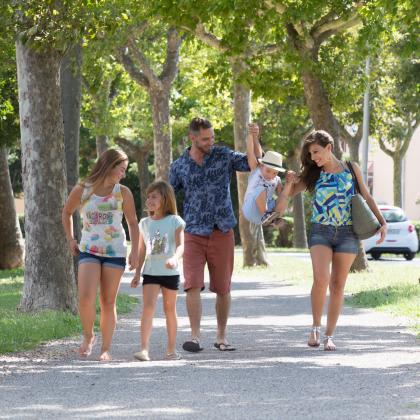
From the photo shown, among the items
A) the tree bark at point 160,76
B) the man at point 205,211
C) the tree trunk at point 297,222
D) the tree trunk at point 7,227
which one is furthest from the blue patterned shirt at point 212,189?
the tree trunk at point 297,222

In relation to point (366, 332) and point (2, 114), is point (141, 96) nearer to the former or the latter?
point (2, 114)

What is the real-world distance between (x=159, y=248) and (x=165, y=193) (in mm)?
444

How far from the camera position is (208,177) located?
10.9 metres

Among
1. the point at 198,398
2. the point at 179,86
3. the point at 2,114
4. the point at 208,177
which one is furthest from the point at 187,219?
the point at 179,86

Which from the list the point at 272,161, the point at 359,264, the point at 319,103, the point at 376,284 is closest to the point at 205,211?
the point at 272,161

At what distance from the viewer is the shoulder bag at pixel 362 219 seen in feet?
35.7

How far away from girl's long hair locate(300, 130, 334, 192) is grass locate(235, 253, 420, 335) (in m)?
2.32

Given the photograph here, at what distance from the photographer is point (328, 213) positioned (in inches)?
434

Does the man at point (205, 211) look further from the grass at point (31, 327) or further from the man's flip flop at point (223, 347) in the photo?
the grass at point (31, 327)

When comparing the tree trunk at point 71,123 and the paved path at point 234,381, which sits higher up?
the tree trunk at point 71,123

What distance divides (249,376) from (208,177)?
2392 mm

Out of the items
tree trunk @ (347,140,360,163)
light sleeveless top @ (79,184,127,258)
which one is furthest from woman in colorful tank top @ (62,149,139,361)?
tree trunk @ (347,140,360,163)

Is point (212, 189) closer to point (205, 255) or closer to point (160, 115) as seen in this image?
point (205, 255)

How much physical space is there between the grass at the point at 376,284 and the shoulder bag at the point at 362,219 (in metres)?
2.04
